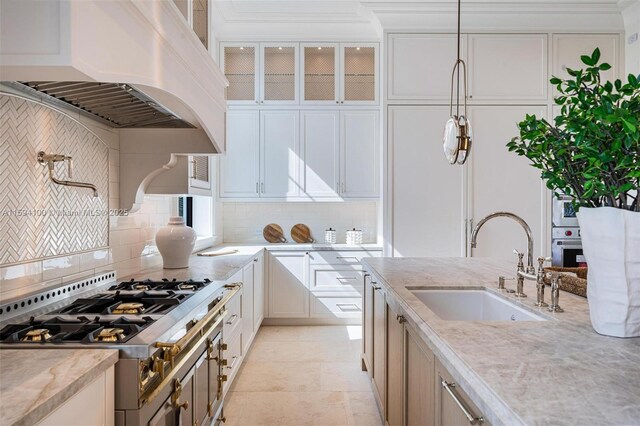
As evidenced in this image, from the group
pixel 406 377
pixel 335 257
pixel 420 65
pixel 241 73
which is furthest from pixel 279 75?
pixel 406 377

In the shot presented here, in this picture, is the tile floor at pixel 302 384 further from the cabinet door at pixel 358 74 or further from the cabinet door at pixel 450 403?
the cabinet door at pixel 358 74

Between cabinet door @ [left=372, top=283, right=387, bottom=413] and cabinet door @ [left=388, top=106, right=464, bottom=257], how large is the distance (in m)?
1.55

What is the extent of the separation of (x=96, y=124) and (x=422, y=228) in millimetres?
2845

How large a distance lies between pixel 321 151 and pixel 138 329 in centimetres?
321

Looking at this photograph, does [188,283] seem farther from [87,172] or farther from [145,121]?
[145,121]

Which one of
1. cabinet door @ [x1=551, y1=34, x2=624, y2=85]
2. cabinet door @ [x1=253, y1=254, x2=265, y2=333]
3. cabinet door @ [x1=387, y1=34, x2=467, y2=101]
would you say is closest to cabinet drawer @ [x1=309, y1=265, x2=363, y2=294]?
cabinet door @ [x1=253, y1=254, x2=265, y2=333]

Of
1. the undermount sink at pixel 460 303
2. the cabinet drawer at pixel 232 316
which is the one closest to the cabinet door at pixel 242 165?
the cabinet drawer at pixel 232 316

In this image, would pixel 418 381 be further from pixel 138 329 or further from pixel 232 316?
pixel 232 316

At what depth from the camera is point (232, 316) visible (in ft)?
8.59

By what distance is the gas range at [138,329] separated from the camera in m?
1.18

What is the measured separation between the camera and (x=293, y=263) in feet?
13.9

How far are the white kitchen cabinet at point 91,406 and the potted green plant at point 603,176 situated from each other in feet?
4.33

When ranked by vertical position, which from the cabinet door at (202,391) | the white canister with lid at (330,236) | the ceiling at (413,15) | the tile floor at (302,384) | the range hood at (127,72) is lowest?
the tile floor at (302,384)

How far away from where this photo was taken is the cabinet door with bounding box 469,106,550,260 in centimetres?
395
